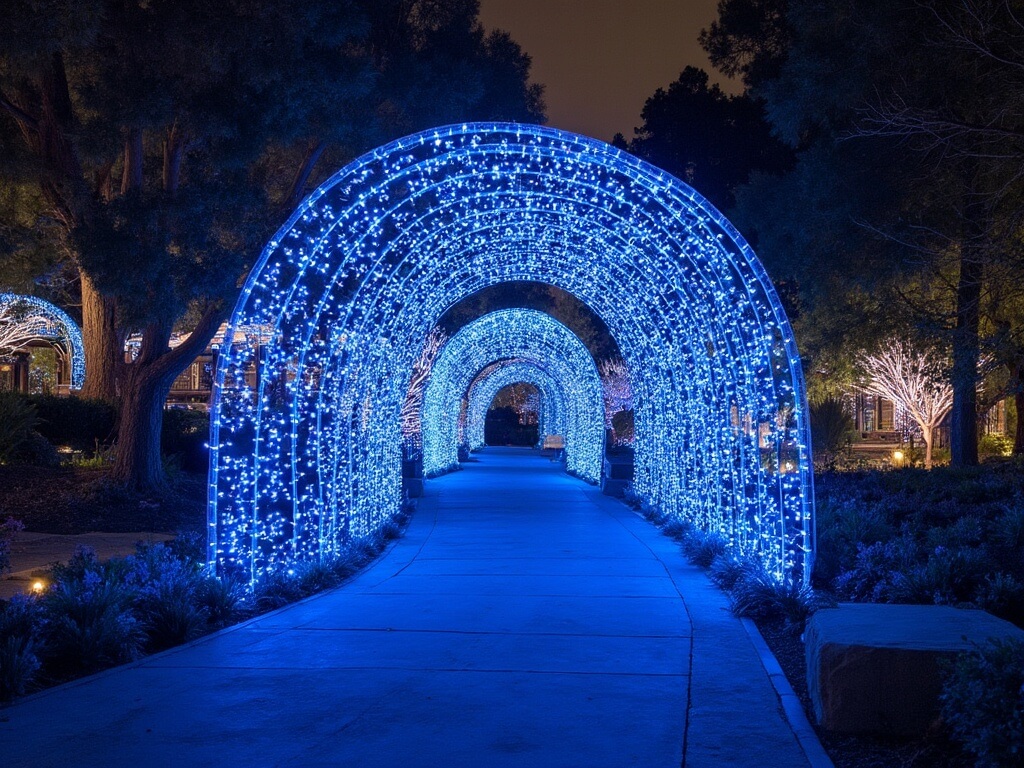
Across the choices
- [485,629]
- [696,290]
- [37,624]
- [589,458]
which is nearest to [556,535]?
[696,290]

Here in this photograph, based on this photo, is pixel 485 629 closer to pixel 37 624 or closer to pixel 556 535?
pixel 37 624

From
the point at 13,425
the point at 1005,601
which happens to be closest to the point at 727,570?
the point at 1005,601

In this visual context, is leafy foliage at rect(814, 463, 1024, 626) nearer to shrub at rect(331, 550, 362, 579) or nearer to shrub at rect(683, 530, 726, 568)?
shrub at rect(683, 530, 726, 568)

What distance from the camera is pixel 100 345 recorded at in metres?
17.4

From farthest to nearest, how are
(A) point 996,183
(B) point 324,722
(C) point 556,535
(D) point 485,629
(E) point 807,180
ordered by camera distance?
(E) point 807,180
(A) point 996,183
(C) point 556,535
(D) point 485,629
(B) point 324,722

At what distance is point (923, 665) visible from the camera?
14.3 ft

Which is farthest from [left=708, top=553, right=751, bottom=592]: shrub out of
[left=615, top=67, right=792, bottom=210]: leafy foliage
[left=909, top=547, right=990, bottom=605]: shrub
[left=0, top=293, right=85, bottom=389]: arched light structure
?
[left=615, top=67, right=792, bottom=210]: leafy foliage

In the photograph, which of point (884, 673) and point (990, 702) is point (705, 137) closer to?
point (884, 673)

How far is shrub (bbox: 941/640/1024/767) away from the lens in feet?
11.9

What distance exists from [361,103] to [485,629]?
9.39 m

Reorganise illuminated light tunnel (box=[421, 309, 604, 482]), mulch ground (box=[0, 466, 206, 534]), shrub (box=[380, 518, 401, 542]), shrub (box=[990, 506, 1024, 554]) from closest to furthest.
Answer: shrub (box=[990, 506, 1024, 554]) → shrub (box=[380, 518, 401, 542]) → mulch ground (box=[0, 466, 206, 534]) → illuminated light tunnel (box=[421, 309, 604, 482])

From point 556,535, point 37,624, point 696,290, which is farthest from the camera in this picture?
point 556,535

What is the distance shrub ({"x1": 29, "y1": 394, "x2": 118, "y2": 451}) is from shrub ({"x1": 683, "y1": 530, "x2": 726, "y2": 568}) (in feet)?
36.7

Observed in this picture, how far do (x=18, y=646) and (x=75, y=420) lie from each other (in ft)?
44.2
